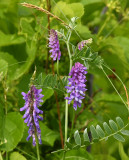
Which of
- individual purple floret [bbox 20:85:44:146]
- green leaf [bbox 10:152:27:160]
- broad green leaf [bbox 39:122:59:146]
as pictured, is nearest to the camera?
individual purple floret [bbox 20:85:44:146]

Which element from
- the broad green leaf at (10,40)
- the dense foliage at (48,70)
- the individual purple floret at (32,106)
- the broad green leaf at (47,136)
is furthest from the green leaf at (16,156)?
the broad green leaf at (10,40)

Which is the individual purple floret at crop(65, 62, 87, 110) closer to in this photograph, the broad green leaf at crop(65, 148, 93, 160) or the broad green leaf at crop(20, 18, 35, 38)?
the broad green leaf at crop(65, 148, 93, 160)

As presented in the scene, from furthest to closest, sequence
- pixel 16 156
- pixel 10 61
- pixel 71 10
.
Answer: pixel 10 61, pixel 71 10, pixel 16 156

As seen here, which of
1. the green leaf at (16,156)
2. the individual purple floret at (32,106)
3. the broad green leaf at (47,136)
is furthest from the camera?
the broad green leaf at (47,136)

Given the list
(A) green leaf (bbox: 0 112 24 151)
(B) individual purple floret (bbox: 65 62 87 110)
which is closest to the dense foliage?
(A) green leaf (bbox: 0 112 24 151)

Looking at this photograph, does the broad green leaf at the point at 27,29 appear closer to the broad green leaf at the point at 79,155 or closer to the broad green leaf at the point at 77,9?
the broad green leaf at the point at 77,9

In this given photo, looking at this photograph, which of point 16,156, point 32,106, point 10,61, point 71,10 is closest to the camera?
point 32,106

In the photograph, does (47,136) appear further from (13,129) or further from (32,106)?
(32,106)

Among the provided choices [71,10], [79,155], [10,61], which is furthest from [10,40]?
[79,155]

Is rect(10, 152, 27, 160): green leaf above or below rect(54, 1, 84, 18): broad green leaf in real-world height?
below
